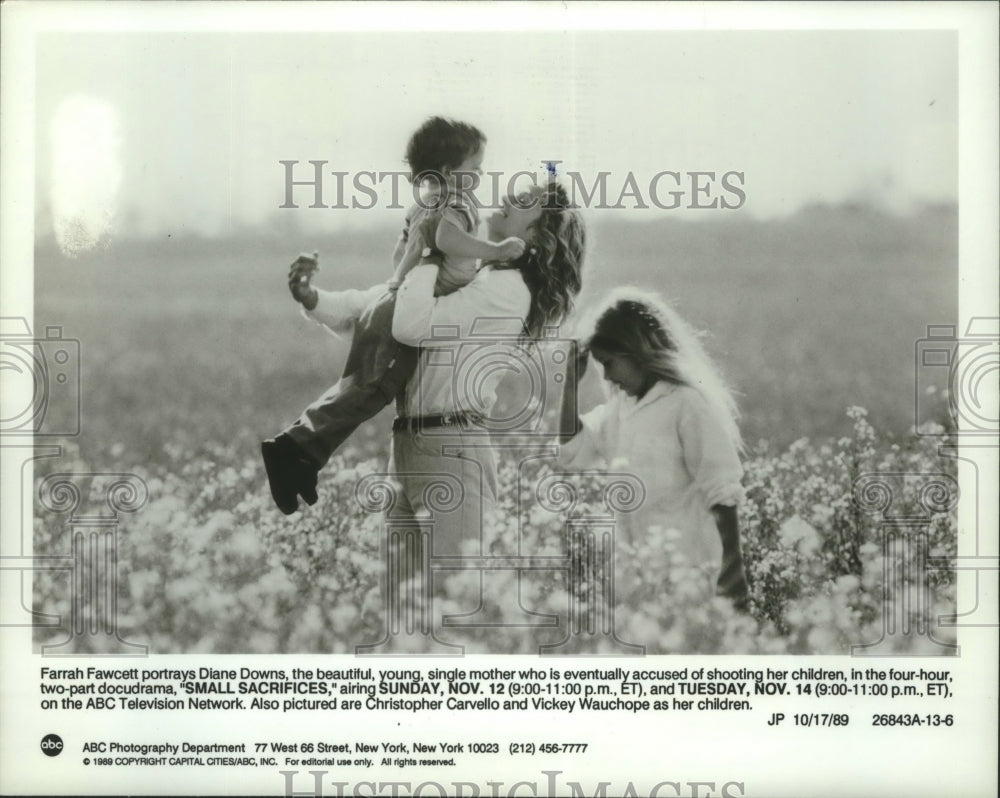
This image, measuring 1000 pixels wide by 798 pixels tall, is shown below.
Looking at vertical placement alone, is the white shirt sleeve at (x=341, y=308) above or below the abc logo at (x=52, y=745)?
above

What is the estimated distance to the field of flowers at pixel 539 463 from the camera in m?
3.02

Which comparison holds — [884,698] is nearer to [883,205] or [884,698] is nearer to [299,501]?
[883,205]

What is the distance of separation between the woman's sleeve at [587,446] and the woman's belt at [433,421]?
0.27 m

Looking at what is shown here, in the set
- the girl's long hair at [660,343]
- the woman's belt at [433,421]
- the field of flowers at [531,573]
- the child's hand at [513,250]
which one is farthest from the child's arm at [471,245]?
the field of flowers at [531,573]

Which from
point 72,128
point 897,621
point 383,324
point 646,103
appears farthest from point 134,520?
point 897,621

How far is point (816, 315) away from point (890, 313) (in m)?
0.22

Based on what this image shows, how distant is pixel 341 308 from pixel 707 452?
1.17m

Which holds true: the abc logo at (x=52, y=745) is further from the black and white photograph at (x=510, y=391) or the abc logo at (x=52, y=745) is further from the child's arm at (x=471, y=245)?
the child's arm at (x=471, y=245)

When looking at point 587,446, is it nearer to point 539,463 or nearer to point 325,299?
point 539,463

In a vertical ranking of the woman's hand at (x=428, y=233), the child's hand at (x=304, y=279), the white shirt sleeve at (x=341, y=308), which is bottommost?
the white shirt sleeve at (x=341, y=308)

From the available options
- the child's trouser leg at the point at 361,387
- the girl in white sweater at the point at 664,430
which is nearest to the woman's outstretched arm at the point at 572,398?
the girl in white sweater at the point at 664,430

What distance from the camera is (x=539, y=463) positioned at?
3.02 meters

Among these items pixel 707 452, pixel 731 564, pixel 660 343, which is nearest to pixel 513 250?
pixel 660 343

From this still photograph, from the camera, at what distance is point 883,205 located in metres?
3.01
